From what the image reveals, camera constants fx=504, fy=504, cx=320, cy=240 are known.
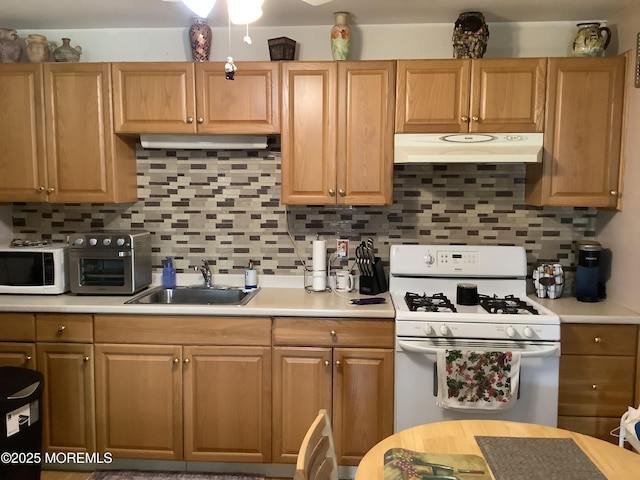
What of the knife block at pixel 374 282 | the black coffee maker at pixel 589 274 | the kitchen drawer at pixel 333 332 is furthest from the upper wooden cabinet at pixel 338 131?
the black coffee maker at pixel 589 274

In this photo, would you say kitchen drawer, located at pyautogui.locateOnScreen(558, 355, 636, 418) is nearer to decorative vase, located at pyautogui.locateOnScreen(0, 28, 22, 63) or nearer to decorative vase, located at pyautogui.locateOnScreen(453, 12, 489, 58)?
decorative vase, located at pyautogui.locateOnScreen(453, 12, 489, 58)

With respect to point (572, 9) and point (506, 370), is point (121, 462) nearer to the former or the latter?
point (506, 370)

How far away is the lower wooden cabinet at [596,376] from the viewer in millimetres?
2391

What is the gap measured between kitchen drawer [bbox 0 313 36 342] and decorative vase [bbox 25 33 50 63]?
140cm

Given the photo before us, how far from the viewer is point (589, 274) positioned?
267 cm

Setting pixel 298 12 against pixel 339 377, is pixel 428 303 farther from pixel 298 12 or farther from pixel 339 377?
pixel 298 12

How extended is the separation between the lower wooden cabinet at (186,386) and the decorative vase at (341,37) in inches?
57.4

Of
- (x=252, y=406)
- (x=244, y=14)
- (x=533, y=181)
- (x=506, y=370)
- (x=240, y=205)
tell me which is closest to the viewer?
(x=244, y=14)

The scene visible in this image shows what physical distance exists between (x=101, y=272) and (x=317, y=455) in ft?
6.05

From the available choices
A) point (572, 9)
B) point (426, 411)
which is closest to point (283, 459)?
Result: point (426, 411)

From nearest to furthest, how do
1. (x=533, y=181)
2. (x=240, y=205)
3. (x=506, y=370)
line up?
(x=506, y=370)
(x=533, y=181)
(x=240, y=205)

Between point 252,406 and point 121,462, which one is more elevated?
point 252,406

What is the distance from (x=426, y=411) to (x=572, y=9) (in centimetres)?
218

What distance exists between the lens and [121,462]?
2637 mm
